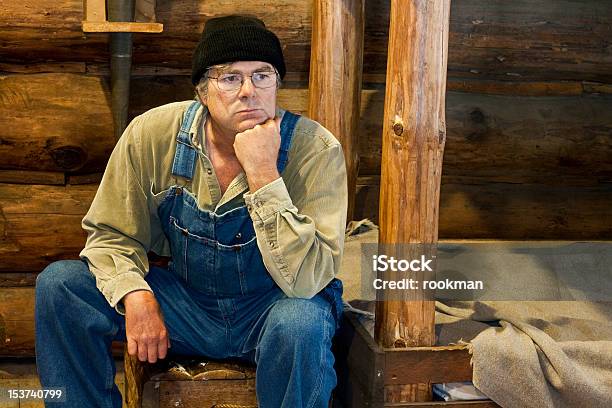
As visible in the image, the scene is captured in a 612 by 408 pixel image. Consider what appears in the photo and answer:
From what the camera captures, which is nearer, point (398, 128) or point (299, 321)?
point (299, 321)

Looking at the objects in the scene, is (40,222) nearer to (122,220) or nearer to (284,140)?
(122,220)

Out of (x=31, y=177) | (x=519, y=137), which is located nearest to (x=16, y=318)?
(x=31, y=177)

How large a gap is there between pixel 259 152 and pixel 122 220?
0.59m

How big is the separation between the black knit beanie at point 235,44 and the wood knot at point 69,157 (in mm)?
1691

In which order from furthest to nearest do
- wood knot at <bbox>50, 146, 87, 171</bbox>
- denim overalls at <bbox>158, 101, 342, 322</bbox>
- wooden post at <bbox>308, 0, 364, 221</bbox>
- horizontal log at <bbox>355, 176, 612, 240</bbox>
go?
1. horizontal log at <bbox>355, 176, 612, 240</bbox>
2. wood knot at <bbox>50, 146, 87, 171</bbox>
3. wooden post at <bbox>308, 0, 364, 221</bbox>
4. denim overalls at <bbox>158, 101, 342, 322</bbox>

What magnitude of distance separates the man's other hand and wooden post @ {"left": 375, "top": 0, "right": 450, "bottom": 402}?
88 cm

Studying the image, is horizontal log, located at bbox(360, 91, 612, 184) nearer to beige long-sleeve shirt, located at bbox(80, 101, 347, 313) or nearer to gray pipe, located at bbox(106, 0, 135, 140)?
gray pipe, located at bbox(106, 0, 135, 140)

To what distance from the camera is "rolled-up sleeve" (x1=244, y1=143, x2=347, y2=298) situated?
9.98 feet

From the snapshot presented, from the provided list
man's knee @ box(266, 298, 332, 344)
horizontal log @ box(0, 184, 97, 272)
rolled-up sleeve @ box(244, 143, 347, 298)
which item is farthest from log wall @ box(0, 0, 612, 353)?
→ man's knee @ box(266, 298, 332, 344)

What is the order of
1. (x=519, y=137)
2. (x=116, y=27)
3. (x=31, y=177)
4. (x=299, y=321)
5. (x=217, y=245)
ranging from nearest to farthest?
(x=299, y=321) < (x=217, y=245) < (x=116, y=27) < (x=31, y=177) < (x=519, y=137)

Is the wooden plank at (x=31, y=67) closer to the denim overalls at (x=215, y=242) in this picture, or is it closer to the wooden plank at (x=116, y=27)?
the wooden plank at (x=116, y=27)

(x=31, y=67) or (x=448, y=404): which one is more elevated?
(x=31, y=67)

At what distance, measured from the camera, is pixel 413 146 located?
3.38 m

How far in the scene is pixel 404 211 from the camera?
3.41 m
